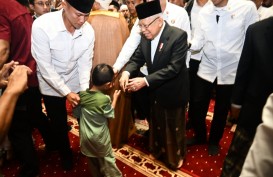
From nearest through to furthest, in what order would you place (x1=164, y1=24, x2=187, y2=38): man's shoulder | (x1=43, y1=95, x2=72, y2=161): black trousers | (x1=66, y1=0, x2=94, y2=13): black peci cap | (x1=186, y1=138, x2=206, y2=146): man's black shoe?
1. (x1=66, y1=0, x2=94, y2=13): black peci cap
2. (x1=164, y1=24, x2=187, y2=38): man's shoulder
3. (x1=43, y1=95, x2=72, y2=161): black trousers
4. (x1=186, y1=138, x2=206, y2=146): man's black shoe

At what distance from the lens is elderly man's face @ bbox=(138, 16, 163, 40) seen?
7.13 ft

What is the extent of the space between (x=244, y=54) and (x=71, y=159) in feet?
6.49

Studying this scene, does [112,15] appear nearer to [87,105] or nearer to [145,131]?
[87,105]

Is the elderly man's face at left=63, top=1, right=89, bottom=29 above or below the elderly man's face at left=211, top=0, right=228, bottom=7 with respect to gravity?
below

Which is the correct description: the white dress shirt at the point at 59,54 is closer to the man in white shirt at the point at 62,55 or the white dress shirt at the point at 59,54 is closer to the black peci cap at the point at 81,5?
the man in white shirt at the point at 62,55

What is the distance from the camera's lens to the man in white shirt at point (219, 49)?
2.44 m

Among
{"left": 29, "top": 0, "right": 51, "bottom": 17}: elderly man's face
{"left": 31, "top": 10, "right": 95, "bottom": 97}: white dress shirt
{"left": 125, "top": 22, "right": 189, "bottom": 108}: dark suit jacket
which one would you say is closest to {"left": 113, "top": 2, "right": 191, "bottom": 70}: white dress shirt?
{"left": 125, "top": 22, "right": 189, "bottom": 108}: dark suit jacket

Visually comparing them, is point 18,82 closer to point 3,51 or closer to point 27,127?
point 3,51

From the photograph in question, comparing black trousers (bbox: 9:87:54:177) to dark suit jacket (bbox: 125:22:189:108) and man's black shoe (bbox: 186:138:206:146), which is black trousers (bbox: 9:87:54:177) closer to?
dark suit jacket (bbox: 125:22:189:108)

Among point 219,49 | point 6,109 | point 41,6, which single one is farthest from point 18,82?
point 41,6

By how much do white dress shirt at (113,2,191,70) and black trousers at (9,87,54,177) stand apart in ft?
2.90

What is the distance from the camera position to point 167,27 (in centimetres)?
227

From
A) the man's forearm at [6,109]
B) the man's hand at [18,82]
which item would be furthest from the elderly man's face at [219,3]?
the man's forearm at [6,109]

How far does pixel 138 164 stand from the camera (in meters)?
2.77
